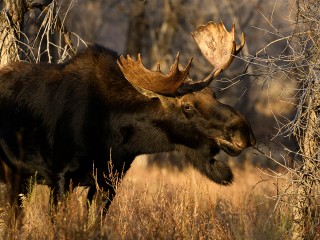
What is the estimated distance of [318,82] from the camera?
6.61 m

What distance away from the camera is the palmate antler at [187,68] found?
755 cm

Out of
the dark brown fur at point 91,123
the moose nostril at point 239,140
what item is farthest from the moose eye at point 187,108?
the moose nostril at point 239,140

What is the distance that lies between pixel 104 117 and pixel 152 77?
2.21 ft

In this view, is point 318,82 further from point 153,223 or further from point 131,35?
point 131,35

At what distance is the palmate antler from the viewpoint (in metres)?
7.55

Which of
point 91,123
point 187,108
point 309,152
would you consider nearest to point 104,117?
point 91,123

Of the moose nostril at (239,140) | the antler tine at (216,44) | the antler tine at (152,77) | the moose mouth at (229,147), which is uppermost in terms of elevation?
the antler tine at (216,44)

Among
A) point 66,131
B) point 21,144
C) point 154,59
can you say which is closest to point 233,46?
point 66,131

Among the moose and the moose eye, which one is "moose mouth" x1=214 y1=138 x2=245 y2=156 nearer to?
the moose

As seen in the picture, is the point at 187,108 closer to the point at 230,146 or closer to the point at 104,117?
the point at 230,146

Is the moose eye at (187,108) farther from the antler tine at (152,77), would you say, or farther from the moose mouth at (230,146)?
the moose mouth at (230,146)

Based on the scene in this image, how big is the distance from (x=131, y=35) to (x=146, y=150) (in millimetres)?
11481

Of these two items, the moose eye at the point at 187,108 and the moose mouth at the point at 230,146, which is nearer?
the moose mouth at the point at 230,146

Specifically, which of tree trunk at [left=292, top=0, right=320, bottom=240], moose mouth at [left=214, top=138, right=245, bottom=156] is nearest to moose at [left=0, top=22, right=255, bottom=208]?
moose mouth at [left=214, top=138, right=245, bottom=156]
